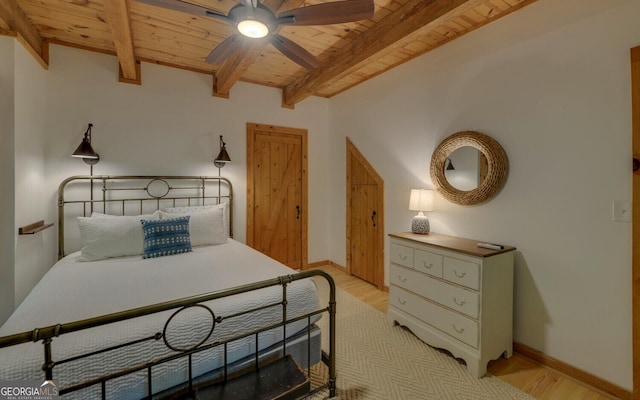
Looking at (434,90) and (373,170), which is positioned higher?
(434,90)

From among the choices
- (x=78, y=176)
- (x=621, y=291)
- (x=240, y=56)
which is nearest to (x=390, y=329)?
(x=621, y=291)

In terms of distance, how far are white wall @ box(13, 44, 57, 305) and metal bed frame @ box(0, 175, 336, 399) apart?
0.51 feet

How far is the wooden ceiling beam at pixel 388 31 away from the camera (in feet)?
6.27

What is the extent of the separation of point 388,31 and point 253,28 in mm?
1276

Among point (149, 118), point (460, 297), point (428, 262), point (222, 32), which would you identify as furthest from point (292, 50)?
point (460, 297)

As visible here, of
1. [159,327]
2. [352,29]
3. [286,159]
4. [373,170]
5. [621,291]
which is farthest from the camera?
[286,159]

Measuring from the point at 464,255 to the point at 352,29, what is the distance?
218 centimetres

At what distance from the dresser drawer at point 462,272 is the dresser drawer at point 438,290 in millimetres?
56

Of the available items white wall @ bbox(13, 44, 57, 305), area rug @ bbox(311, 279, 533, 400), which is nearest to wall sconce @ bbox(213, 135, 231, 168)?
white wall @ bbox(13, 44, 57, 305)

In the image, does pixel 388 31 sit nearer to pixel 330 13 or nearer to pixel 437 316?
pixel 330 13

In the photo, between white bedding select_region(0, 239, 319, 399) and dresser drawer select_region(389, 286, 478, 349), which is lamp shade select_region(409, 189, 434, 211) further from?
white bedding select_region(0, 239, 319, 399)

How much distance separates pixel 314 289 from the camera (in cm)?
185

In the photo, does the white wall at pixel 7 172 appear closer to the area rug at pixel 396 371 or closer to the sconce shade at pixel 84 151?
the sconce shade at pixel 84 151

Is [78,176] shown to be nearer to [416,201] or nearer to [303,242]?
[303,242]
